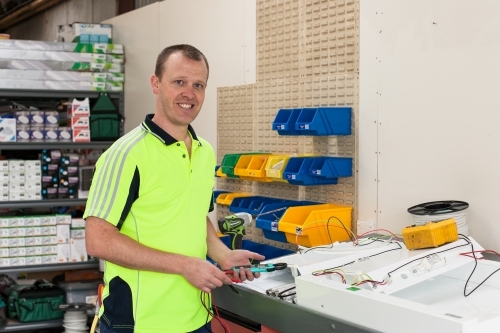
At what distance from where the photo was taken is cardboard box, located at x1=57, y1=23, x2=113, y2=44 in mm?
5945

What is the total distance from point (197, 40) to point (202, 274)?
3036 mm

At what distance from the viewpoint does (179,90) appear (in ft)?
7.66

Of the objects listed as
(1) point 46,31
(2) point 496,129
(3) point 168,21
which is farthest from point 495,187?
(1) point 46,31

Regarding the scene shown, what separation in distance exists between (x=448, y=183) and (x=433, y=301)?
0.79m

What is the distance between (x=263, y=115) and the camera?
4.13 m

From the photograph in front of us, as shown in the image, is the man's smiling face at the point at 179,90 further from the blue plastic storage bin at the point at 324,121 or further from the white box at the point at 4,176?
the white box at the point at 4,176

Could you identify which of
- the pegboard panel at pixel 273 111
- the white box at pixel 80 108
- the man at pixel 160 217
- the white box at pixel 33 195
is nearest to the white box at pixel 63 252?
the white box at pixel 33 195

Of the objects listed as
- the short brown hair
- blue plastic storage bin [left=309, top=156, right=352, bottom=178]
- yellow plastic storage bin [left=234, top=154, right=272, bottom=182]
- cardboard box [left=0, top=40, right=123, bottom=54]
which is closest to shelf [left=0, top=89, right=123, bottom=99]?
cardboard box [left=0, top=40, right=123, bottom=54]

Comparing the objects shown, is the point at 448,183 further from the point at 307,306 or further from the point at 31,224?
the point at 31,224

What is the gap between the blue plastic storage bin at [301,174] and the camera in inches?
132

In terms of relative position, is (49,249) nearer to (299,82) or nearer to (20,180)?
(20,180)

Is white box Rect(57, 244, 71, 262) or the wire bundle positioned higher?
the wire bundle

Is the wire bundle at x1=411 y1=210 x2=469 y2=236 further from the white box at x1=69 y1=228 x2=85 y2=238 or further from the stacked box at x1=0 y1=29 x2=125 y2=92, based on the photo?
the stacked box at x1=0 y1=29 x2=125 y2=92

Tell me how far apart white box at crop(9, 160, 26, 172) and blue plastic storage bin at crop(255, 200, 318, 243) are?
2546 mm
